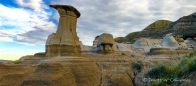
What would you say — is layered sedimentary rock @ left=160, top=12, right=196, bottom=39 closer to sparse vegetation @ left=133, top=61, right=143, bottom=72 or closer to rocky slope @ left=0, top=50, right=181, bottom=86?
sparse vegetation @ left=133, top=61, right=143, bottom=72

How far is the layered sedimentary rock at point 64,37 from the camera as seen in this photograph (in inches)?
699

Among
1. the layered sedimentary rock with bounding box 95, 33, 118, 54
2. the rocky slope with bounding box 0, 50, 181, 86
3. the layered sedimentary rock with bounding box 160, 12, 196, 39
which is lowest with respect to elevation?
the rocky slope with bounding box 0, 50, 181, 86

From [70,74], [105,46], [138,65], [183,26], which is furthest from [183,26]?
[70,74]

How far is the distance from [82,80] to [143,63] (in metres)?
7.87

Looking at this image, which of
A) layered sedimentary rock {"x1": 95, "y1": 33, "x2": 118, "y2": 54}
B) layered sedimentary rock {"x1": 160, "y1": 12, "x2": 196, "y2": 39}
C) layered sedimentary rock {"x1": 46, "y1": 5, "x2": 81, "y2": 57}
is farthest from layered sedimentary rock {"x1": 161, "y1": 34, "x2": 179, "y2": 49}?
layered sedimentary rock {"x1": 160, "y1": 12, "x2": 196, "y2": 39}

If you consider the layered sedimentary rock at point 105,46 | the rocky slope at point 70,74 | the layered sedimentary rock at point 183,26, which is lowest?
the rocky slope at point 70,74

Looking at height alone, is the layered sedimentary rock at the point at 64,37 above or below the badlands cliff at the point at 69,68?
above

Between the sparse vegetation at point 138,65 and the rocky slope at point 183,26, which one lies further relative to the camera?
the rocky slope at point 183,26

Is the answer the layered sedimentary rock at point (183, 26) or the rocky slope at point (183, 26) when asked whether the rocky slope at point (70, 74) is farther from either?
the rocky slope at point (183, 26)

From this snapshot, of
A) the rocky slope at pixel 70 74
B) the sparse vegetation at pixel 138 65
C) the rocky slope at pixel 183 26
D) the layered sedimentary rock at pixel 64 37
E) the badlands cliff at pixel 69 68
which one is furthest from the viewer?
the rocky slope at pixel 183 26

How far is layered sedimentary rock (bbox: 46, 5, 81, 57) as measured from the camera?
17750 millimetres

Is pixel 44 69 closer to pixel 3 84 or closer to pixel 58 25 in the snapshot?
pixel 3 84

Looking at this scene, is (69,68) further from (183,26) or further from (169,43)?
(183,26)

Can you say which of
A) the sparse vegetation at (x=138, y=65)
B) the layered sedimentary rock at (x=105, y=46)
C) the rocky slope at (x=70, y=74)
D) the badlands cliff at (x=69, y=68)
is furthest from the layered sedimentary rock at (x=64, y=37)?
the layered sedimentary rock at (x=105, y=46)
